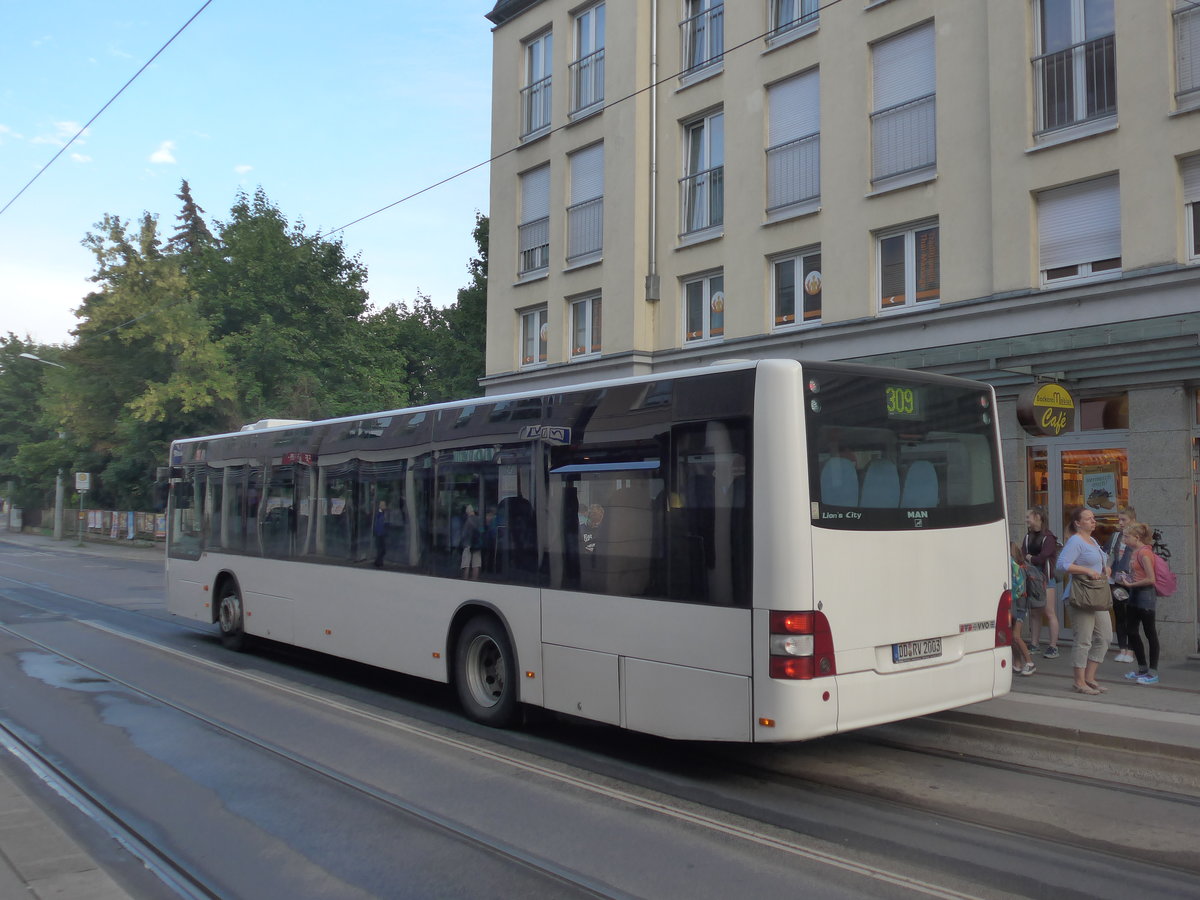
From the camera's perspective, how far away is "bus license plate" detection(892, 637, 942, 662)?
20.8 ft

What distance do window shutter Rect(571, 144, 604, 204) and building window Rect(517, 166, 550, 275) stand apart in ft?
2.84

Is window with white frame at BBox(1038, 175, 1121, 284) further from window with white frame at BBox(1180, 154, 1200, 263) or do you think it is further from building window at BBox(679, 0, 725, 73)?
building window at BBox(679, 0, 725, 73)

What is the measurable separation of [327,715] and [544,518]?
2814 mm

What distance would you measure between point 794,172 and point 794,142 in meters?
0.51

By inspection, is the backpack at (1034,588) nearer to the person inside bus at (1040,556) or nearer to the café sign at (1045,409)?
the person inside bus at (1040,556)

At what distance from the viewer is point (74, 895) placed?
4457mm

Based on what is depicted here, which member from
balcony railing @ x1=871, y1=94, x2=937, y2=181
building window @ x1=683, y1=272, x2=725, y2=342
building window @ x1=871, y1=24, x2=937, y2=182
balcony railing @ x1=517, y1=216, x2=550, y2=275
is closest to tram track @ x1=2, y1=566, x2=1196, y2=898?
balcony railing @ x1=871, y1=94, x2=937, y2=181

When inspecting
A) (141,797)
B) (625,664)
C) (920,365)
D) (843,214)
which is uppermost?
(843,214)

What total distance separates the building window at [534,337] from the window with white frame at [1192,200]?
12.4m

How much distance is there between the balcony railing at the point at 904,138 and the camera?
48.0ft

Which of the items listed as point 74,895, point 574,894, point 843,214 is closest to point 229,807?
point 74,895

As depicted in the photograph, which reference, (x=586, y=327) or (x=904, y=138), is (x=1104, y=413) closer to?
(x=904, y=138)

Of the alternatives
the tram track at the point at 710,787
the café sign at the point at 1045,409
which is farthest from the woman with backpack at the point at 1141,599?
the tram track at the point at 710,787

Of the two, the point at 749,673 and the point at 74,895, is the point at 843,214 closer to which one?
the point at 749,673
